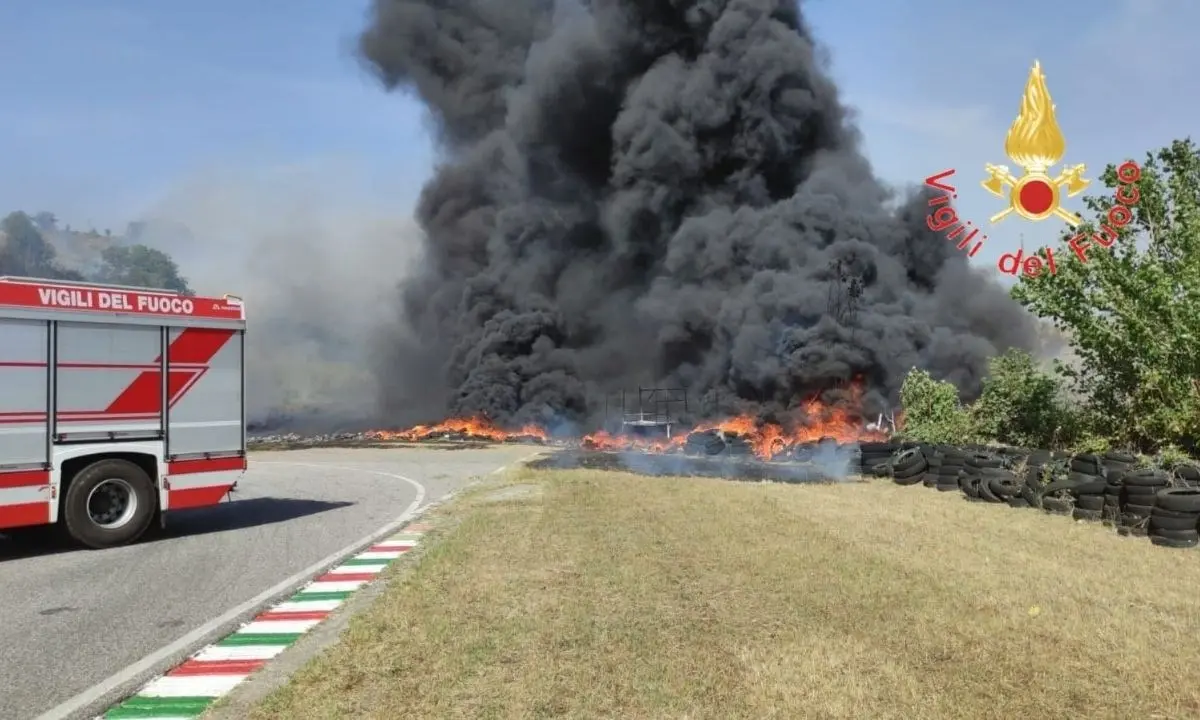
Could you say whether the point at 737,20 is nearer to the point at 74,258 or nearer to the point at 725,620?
the point at 725,620

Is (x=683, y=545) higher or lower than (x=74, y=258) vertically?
lower

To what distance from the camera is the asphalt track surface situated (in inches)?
256

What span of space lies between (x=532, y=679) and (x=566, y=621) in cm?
149

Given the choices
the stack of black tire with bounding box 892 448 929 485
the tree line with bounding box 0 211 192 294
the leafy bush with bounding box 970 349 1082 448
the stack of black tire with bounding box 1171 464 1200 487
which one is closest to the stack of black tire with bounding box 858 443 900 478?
the stack of black tire with bounding box 892 448 929 485

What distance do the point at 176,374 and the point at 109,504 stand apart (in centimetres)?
192

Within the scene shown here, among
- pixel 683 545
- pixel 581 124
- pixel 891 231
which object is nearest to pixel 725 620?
pixel 683 545

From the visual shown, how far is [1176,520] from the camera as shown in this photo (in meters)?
11.5

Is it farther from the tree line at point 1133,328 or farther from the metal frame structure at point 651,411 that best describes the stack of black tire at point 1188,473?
the metal frame structure at point 651,411

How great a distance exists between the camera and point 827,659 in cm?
615

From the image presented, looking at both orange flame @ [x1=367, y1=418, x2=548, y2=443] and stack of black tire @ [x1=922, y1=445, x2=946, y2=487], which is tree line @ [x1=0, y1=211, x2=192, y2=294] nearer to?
orange flame @ [x1=367, y1=418, x2=548, y2=443]

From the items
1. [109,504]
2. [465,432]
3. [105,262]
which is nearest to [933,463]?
[109,504]

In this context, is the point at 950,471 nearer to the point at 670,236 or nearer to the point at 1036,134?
the point at 1036,134

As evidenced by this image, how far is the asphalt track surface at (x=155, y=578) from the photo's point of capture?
6508mm

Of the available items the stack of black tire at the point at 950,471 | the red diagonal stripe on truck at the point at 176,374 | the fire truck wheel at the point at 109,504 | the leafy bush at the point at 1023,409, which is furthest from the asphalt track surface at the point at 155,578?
the leafy bush at the point at 1023,409
